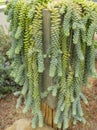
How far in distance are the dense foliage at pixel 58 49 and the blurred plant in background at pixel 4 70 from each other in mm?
1640

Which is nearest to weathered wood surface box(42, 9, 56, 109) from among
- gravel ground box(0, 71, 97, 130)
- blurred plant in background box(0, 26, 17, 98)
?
gravel ground box(0, 71, 97, 130)

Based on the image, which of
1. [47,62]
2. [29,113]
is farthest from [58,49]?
[29,113]

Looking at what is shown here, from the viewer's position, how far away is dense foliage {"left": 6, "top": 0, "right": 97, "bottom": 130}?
272 centimetres

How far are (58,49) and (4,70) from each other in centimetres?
220

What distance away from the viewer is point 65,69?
9.70ft

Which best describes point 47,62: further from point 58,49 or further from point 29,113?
point 29,113

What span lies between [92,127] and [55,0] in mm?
1848

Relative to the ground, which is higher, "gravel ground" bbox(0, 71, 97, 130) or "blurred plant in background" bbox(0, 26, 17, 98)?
"blurred plant in background" bbox(0, 26, 17, 98)

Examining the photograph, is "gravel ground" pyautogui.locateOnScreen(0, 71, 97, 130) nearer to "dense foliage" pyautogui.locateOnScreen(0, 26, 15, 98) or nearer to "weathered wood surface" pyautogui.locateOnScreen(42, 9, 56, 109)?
"dense foliage" pyautogui.locateOnScreen(0, 26, 15, 98)

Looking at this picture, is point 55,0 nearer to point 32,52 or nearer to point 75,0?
point 75,0

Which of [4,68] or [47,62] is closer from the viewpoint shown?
[47,62]

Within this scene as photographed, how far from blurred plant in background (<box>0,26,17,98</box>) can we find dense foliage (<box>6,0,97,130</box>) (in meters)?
1.64

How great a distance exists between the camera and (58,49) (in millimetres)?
2814

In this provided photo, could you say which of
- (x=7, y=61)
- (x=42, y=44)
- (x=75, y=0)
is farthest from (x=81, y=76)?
(x=7, y=61)
